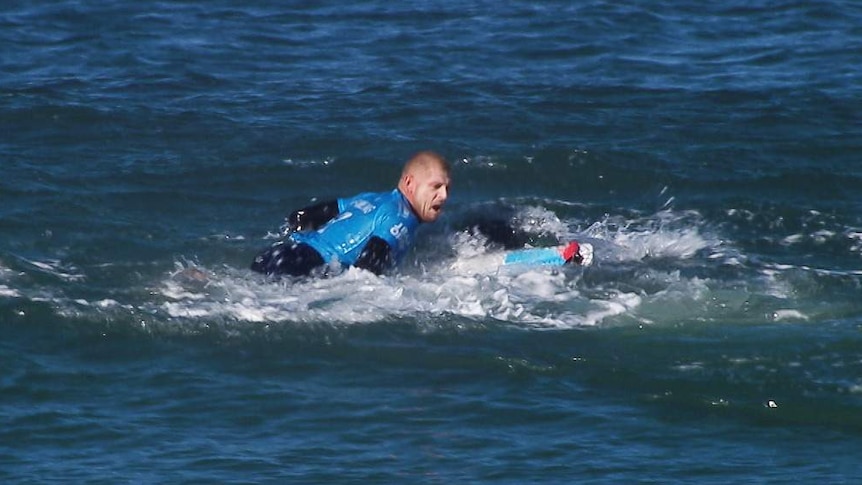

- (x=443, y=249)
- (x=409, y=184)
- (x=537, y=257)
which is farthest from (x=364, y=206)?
(x=537, y=257)

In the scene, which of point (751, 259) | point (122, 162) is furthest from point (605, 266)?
point (122, 162)

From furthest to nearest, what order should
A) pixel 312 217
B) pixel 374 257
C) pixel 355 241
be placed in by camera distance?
1. pixel 312 217
2. pixel 355 241
3. pixel 374 257

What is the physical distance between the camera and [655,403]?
9391 millimetres

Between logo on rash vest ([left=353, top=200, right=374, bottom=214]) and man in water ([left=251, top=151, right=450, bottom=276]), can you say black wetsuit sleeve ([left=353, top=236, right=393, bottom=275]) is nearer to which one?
man in water ([left=251, top=151, right=450, bottom=276])

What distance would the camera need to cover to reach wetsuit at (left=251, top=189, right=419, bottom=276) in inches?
446

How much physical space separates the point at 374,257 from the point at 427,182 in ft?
2.12

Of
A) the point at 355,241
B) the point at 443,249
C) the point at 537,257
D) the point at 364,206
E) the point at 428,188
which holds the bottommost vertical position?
the point at 443,249

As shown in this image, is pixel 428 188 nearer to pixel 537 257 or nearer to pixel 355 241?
pixel 355 241

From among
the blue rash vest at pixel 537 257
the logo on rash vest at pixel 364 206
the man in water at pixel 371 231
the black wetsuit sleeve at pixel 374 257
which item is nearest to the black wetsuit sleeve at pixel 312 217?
the man in water at pixel 371 231

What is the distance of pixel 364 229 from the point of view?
11438mm

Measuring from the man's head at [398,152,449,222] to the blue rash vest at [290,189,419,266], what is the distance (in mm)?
96

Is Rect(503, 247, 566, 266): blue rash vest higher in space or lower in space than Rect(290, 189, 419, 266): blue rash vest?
lower

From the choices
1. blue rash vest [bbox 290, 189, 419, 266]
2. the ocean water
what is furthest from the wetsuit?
the ocean water

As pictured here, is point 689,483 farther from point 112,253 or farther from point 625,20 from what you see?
point 625,20
